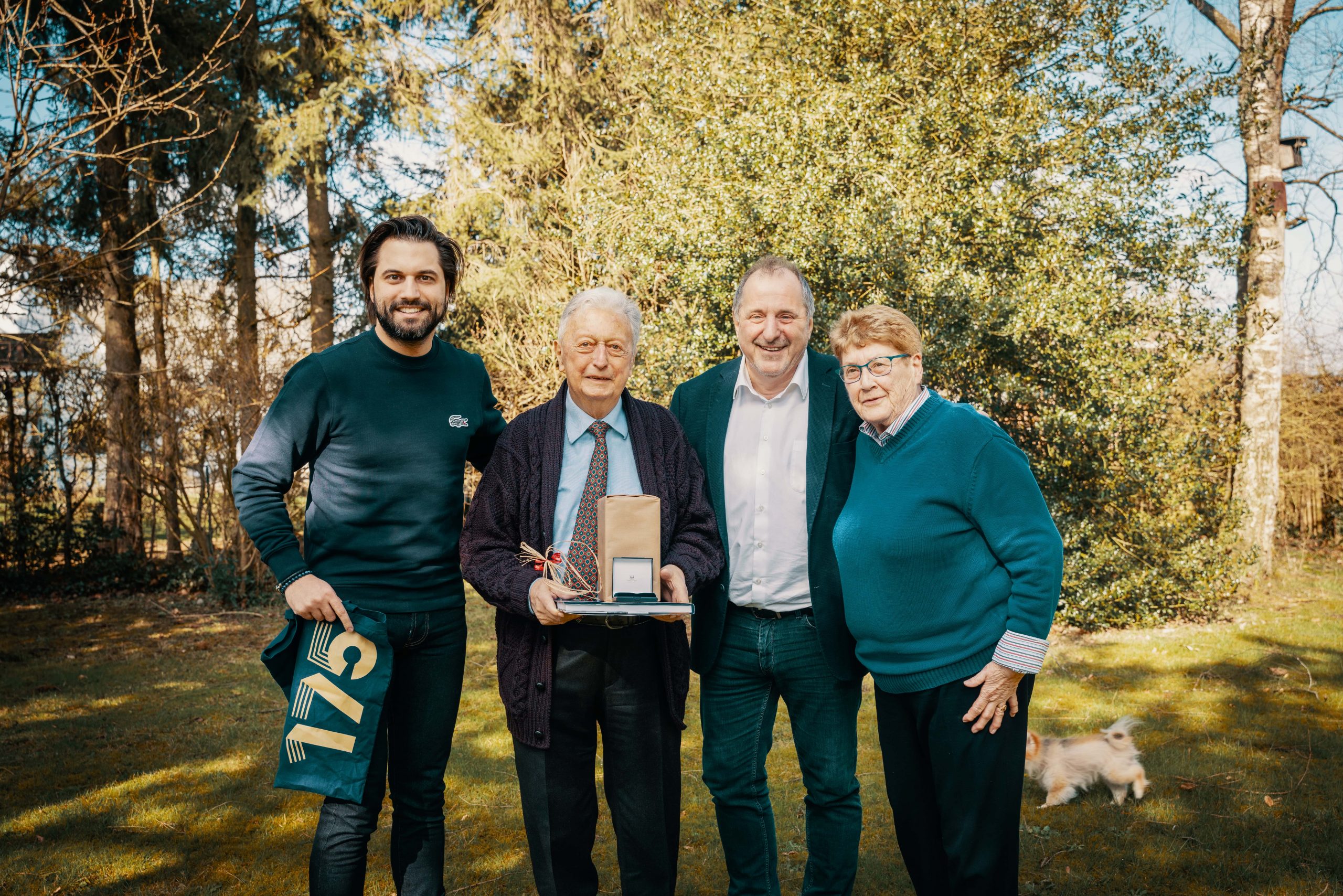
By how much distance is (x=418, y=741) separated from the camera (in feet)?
8.26

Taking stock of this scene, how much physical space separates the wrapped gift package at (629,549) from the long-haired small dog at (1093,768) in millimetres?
2882

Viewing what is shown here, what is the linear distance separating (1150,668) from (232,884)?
253 inches

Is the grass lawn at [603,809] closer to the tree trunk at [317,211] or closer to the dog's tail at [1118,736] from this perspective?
the dog's tail at [1118,736]

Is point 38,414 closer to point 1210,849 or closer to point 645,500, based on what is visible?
point 645,500

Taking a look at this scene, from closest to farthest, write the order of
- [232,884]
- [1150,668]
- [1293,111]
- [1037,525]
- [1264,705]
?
[1037,525] → [232,884] → [1264,705] → [1150,668] → [1293,111]

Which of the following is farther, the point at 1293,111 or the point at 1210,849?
the point at 1293,111

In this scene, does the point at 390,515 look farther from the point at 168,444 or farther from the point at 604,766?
the point at 168,444

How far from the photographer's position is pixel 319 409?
2465 millimetres

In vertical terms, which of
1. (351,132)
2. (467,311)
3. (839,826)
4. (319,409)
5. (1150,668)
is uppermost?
(351,132)

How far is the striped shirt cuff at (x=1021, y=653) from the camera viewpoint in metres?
2.15

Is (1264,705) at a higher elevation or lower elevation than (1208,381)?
lower

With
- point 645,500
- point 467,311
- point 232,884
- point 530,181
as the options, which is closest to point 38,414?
point 467,311

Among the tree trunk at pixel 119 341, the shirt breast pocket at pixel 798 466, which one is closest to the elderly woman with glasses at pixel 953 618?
the shirt breast pocket at pixel 798 466

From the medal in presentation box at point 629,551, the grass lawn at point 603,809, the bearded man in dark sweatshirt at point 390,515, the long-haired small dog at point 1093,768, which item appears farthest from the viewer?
the long-haired small dog at point 1093,768
